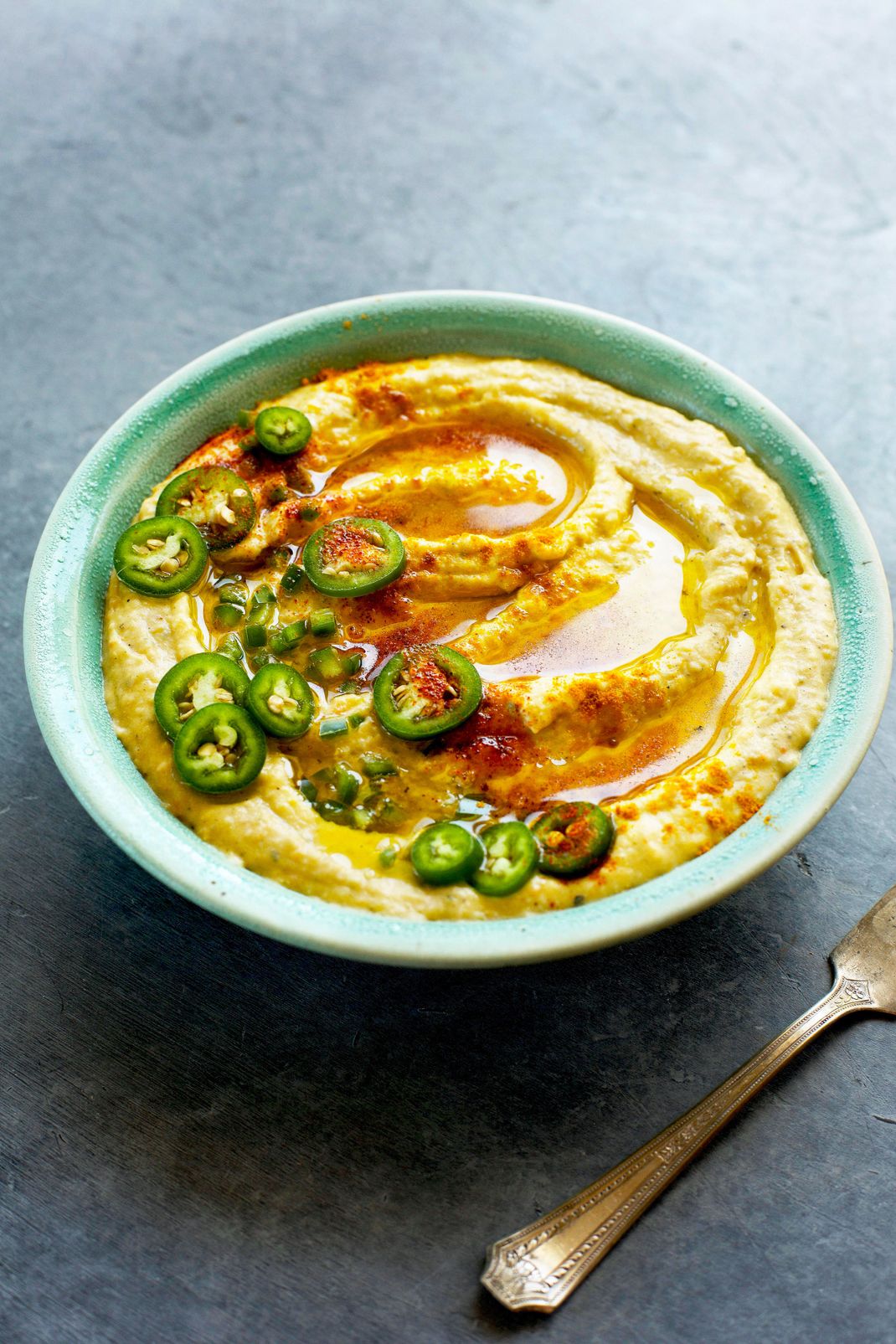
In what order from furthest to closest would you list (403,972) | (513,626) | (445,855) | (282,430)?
1. (282,430)
2. (513,626)
3. (403,972)
4. (445,855)

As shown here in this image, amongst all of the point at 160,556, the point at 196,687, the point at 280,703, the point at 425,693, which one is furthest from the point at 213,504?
the point at 425,693

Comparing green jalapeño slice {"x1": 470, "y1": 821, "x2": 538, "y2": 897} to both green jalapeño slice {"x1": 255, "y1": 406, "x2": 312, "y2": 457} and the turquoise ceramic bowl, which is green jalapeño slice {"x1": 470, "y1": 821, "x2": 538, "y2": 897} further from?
green jalapeño slice {"x1": 255, "y1": 406, "x2": 312, "y2": 457}

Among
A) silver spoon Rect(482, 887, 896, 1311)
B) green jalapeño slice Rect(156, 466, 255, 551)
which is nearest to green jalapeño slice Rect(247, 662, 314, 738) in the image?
green jalapeño slice Rect(156, 466, 255, 551)

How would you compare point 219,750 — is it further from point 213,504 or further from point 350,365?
point 350,365

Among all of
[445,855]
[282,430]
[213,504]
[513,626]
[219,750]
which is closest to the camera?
[445,855]

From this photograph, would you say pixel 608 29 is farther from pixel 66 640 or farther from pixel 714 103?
pixel 66 640
